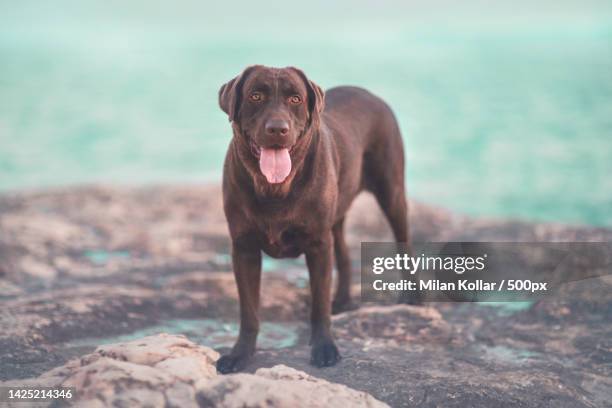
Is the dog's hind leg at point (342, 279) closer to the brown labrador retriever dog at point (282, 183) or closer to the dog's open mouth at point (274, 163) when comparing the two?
the brown labrador retriever dog at point (282, 183)

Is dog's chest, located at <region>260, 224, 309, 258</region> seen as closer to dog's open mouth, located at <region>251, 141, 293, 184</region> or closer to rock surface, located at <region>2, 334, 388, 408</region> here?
dog's open mouth, located at <region>251, 141, 293, 184</region>

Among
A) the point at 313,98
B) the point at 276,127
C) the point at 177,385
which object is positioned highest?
the point at 313,98

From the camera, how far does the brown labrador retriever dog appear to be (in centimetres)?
466

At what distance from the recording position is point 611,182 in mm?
24594

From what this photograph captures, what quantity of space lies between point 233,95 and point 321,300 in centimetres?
162

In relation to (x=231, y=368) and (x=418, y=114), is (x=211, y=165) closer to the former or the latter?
(x=418, y=114)

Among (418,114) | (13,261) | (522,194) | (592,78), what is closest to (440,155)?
(522,194)

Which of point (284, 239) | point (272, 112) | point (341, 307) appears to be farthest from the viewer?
point (341, 307)

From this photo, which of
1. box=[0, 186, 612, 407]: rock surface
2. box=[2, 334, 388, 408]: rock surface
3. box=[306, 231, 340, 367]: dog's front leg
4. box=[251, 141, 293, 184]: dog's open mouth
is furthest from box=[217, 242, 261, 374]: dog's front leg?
box=[2, 334, 388, 408]: rock surface

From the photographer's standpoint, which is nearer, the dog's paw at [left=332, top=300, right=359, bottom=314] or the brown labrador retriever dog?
the brown labrador retriever dog

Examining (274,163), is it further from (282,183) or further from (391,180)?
(391,180)

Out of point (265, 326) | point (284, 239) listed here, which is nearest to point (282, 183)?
point (284, 239)

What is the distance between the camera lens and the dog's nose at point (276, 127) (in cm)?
443

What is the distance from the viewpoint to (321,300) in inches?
213
